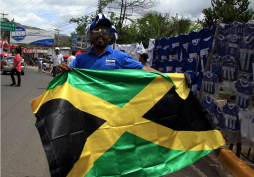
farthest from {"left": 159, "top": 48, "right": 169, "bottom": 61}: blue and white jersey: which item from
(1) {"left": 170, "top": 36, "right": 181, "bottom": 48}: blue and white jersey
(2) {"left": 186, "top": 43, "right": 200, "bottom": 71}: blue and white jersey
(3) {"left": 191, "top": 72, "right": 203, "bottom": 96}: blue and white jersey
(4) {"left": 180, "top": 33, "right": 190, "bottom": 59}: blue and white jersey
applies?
(3) {"left": 191, "top": 72, "right": 203, "bottom": 96}: blue and white jersey

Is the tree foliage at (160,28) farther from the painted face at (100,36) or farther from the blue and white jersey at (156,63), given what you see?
the painted face at (100,36)

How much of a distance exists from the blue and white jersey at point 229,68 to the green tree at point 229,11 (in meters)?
11.2

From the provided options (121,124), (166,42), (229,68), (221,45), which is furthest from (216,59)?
(166,42)

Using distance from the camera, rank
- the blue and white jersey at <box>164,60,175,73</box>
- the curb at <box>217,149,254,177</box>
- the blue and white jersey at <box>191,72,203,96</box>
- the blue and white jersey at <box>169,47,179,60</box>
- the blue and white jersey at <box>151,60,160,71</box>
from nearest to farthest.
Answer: the curb at <box>217,149,254,177</box>, the blue and white jersey at <box>191,72,203,96</box>, the blue and white jersey at <box>169,47,179,60</box>, the blue and white jersey at <box>164,60,175,73</box>, the blue and white jersey at <box>151,60,160,71</box>

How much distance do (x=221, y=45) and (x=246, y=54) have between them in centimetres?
71

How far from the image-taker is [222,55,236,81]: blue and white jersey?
4062 mm

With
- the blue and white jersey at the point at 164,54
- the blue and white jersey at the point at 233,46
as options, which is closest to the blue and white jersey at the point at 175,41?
Result: the blue and white jersey at the point at 164,54

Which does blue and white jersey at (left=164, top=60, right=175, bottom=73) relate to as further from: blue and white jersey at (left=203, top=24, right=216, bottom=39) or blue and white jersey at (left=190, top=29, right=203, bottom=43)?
blue and white jersey at (left=203, top=24, right=216, bottom=39)

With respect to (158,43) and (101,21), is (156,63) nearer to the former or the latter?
(158,43)

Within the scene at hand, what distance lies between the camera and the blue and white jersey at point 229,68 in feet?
13.3

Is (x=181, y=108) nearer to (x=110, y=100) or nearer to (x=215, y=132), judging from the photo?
(x=215, y=132)

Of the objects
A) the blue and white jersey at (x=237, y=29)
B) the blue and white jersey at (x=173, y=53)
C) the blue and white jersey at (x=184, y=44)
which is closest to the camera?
the blue and white jersey at (x=237, y=29)

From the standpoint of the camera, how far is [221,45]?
4449mm

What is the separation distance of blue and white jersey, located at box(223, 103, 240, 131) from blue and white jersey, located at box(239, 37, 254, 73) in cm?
63
